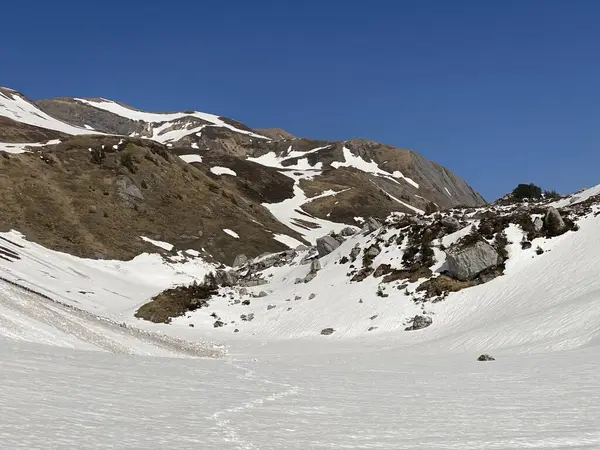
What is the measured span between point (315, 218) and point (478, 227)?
9891cm

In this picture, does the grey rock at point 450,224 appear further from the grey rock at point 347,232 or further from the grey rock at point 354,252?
the grey rock at point 347,232

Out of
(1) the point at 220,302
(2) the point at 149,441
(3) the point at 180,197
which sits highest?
(3) the point at 180,197

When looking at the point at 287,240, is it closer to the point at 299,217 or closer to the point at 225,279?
the point at 299,217

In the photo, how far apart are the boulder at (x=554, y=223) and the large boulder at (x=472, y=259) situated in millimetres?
4755

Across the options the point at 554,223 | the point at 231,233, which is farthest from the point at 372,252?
the point at 231,233

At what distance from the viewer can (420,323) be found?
109ft

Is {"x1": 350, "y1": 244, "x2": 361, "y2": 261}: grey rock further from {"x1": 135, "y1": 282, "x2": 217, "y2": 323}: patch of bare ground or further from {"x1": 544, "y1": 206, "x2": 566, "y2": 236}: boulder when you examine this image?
{"x1": 544, "y1": 206, "x2": 566, "y2": 236}: boulder

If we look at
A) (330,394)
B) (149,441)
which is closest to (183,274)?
(330,394)

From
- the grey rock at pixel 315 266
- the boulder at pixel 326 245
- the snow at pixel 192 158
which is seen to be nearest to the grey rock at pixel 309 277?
the grey rock at pixel 315 266

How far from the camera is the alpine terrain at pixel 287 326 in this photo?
860cm

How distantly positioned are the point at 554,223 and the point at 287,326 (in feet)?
67.6

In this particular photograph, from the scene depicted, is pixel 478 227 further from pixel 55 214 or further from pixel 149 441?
pixel 55 214

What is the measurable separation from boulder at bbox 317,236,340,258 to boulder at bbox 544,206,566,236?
1899cm

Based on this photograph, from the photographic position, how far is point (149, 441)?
6992mm
